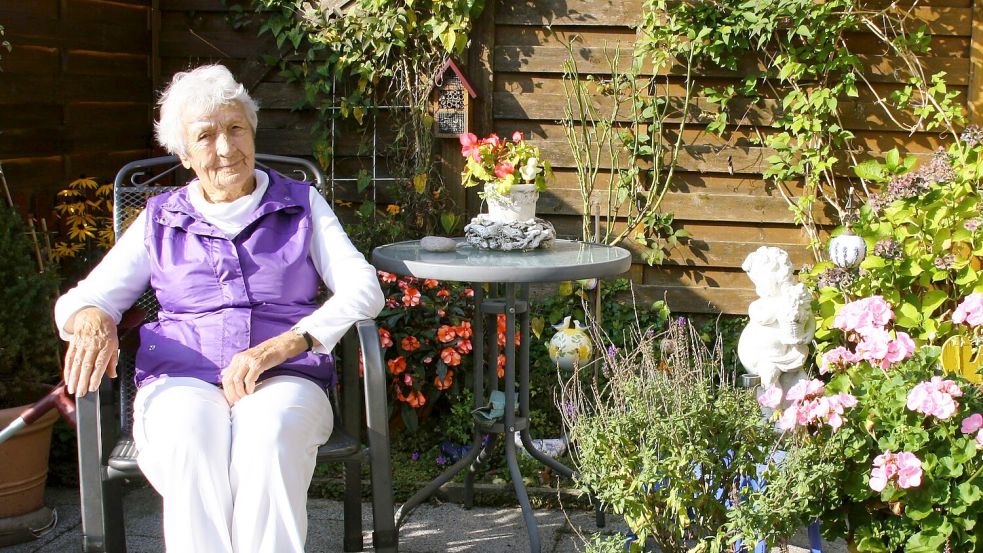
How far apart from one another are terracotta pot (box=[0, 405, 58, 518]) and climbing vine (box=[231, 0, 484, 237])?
1.91 m

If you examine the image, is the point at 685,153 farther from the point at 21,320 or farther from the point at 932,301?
the point at 21,320

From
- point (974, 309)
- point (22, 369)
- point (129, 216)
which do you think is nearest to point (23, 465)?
point (22, 369)

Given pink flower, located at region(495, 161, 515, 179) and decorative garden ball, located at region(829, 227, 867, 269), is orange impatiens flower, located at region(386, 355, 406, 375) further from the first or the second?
decorative garden ball, located at region(829, 227, 867, 269)

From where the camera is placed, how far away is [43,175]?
394 centimetres

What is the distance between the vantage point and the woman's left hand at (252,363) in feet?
7.34

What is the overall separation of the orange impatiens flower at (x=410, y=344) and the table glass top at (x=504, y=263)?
0.56 m

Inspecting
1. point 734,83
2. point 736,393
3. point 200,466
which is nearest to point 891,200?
point 734,83

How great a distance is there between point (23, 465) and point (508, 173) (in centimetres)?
164

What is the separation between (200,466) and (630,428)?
918 mm

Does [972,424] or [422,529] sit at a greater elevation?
[972,424]

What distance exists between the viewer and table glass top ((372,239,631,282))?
251 centimetres

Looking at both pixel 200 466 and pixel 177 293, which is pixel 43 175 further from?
pixel 200 466

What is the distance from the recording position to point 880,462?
2.10 metres

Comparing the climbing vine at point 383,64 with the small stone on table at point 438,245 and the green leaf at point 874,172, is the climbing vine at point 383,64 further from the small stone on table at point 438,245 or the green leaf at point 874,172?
the green leaf at point 874,172
